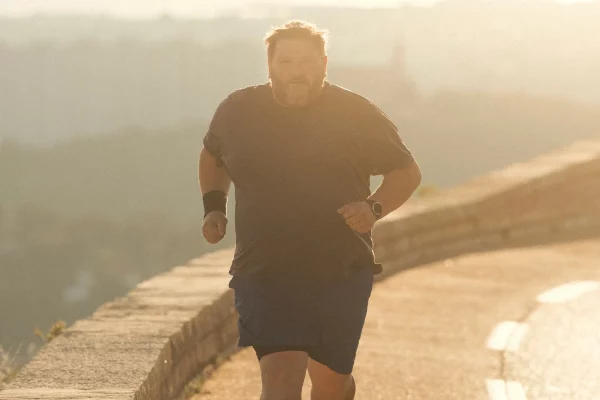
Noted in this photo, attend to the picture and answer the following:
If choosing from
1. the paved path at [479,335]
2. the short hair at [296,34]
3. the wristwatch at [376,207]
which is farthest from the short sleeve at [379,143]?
the paved path at [479,335]

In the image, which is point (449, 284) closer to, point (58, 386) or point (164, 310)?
point (164, 310)

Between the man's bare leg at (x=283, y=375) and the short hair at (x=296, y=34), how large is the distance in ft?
3.62

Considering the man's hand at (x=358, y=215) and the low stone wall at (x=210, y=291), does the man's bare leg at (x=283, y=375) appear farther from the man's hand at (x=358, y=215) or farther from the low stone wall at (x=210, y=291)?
the low stone wall at (x=210, y=291)

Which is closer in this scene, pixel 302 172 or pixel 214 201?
pixel 302 172

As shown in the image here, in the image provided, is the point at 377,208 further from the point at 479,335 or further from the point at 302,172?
the point at 479,335

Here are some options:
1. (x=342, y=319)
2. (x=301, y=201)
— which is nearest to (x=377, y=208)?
(x=301, y=201)

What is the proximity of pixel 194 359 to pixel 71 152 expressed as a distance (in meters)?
192

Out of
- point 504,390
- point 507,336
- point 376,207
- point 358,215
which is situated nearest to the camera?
point 358,215

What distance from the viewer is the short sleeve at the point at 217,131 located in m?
3.85

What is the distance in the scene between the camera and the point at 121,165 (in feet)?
617

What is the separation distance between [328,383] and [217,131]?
1069 millimetres

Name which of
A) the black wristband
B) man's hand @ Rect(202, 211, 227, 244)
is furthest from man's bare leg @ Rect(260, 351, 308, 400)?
the black wristband

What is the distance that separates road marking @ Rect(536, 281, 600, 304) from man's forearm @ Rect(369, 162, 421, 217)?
4.81 m

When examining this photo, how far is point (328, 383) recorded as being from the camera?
4.00m
